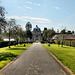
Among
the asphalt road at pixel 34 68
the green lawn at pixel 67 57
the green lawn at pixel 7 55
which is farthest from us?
the green lawn at pixel 7 55

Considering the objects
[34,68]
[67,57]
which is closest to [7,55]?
[34,68]

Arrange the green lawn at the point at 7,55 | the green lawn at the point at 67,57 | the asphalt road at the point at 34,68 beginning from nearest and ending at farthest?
1. the asphalt road at the point at 34,68
2. the green lawn at the point at 67,57
3. the green lawn at the point at 7,55

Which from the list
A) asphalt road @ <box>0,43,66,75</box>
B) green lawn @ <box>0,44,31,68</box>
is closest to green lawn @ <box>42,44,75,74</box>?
asphalt road @ <box>0,43,66,75</box>

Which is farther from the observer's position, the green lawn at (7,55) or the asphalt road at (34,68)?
the green lawn at (7,55)

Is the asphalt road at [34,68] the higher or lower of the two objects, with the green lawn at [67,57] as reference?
higher

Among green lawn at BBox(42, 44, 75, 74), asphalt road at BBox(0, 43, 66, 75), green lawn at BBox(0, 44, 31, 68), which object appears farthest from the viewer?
green lawn at BBox(0, 44, 31, 68)

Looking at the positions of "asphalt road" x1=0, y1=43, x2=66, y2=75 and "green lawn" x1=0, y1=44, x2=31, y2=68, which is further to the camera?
"green lawn" x1=0, y1=44, x2=31, y2=68

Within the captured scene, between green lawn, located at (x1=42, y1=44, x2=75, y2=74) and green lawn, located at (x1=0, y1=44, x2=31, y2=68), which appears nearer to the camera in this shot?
green lawn, located at (x1=42, y1=44, x2=75, y2=74)

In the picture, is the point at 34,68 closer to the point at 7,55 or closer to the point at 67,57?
the point at 67,57

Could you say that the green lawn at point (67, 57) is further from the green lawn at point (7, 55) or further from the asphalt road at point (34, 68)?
the green lawn at point (7, 55)

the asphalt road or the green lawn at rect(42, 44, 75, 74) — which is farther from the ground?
the asphalt road

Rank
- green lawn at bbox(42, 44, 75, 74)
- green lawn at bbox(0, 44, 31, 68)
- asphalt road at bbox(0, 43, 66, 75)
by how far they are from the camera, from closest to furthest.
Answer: asphalt road at bbox(0, 43, 66, 75) → green lawn at bbox(42, 44, 75, 74) → green lawn at bbox(0, 44, 31, 68)

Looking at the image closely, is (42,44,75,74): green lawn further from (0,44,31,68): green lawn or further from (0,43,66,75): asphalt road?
(0,44,31,68): green lawn

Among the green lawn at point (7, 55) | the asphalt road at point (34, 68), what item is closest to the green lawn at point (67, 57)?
the asphalt road at point (34, 68)
